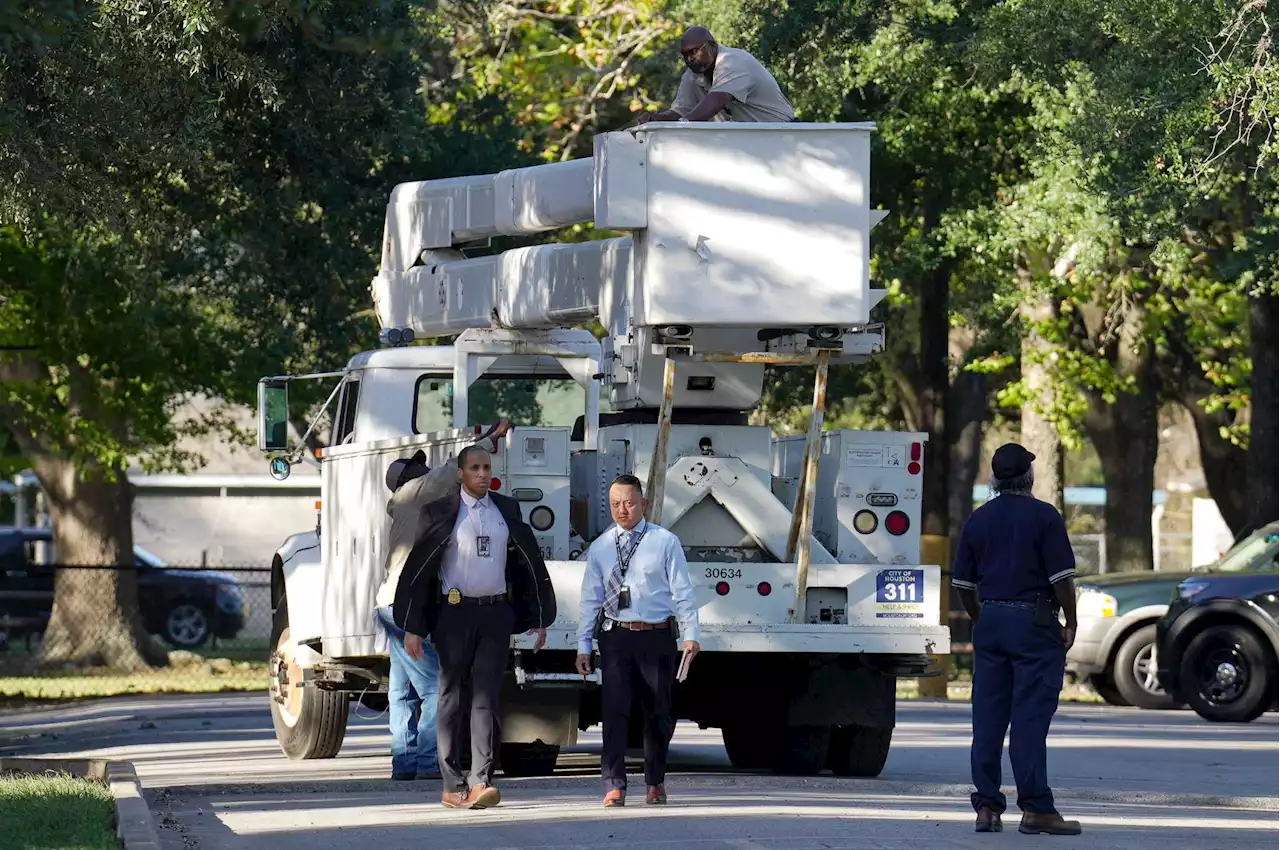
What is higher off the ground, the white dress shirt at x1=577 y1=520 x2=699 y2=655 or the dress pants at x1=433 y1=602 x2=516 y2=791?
the white dress shirt at x1=577 y1=520 x2=699 y2=655

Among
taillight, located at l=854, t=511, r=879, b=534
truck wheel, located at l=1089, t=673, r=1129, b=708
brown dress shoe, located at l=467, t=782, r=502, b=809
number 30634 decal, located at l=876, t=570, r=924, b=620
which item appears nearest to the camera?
brown dress shoe, located at l=467, t=782, r=502, b=809

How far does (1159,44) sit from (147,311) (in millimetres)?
10850

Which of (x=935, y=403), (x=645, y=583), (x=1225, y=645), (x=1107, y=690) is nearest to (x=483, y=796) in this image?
(x=645, y=583)

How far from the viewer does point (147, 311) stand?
82.5ft

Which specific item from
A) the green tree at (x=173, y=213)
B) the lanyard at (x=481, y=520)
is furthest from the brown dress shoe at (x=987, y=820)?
the green tree at (x=173, y=213)

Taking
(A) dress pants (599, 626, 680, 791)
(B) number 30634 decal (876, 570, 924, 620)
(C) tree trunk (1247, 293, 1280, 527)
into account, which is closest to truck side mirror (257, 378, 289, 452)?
(A) dress pants (599, 626, 680, 791)

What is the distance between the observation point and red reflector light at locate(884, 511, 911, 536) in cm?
1363

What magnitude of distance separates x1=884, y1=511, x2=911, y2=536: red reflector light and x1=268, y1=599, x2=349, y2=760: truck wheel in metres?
4.12

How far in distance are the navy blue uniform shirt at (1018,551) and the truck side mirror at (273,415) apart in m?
5.76

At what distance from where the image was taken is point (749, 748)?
604 inches

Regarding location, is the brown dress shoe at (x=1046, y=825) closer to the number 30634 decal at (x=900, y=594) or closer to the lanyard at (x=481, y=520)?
the number 30634 decal at (x=900, y=594)

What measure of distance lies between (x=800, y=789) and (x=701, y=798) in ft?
2.89

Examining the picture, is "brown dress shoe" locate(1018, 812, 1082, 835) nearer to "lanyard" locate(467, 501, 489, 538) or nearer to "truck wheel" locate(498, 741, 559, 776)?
"lanyard" locate(467, 501, 489, 538)

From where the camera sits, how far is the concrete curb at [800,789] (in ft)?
42.3
